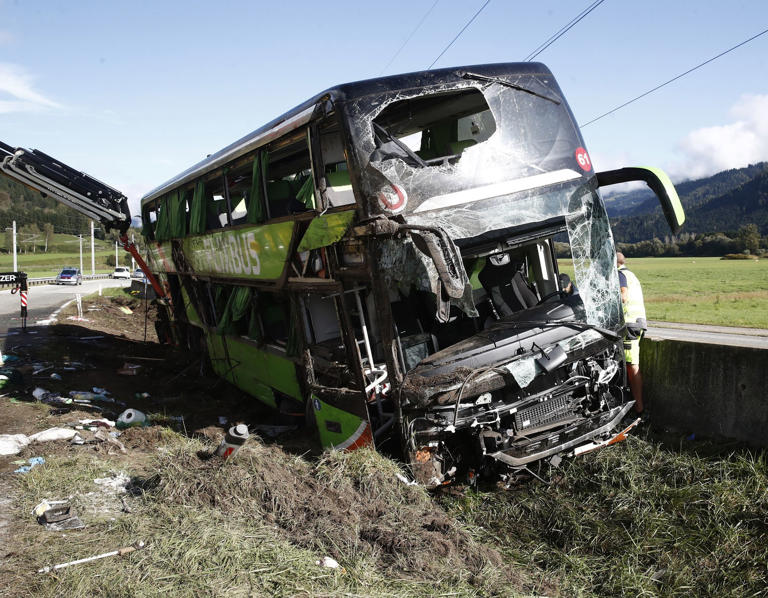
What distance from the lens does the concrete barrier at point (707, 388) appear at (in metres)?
5.94

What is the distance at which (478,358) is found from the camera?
17.1 ft

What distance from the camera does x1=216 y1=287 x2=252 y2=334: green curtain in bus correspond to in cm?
841

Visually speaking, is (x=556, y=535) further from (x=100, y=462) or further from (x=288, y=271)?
(x=100, y=462)

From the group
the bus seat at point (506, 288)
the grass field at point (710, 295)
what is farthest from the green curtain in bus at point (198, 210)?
the grass field at point (710, 295)

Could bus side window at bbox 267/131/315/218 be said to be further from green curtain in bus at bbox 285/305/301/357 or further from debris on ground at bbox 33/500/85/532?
debris on ground at bbox 33/500/85/532

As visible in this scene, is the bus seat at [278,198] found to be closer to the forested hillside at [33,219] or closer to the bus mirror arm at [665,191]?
the bus mirror arm at [665,191]

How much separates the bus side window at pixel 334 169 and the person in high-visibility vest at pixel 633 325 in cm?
302

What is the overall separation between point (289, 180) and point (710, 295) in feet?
85.4

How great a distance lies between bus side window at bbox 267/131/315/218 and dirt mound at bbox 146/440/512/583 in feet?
8.86

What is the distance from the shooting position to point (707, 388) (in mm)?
6414

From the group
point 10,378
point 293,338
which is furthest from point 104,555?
point 10,378

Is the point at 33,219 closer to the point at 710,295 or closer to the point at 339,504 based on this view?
the point at 710,295

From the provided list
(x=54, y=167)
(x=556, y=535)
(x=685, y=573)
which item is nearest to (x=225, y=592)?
(x=556, y=535)

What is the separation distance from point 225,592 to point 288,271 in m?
3.60
